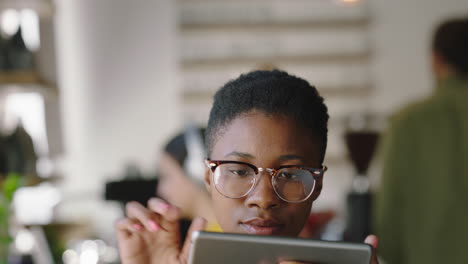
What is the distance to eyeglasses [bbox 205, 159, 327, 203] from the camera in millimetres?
653

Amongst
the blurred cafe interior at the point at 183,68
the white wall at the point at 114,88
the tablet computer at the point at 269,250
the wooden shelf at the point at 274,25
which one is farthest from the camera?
the wooden shelf at the point at 274,25

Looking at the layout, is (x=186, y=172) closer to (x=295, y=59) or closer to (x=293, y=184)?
(x=293, y=184)

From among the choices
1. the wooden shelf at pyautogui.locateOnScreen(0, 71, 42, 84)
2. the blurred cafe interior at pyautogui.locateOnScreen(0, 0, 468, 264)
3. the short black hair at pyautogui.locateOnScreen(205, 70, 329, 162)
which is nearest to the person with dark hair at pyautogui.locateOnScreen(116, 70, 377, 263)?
the short black hair at pyautogui.locateOnScreen(205, 70, 329, 162)

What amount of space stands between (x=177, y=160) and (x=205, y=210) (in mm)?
175

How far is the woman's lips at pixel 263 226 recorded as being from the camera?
660 mm

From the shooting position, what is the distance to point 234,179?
67cm

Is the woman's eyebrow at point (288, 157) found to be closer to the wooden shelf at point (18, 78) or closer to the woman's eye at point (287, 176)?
the woman's eye at point (287, 176)

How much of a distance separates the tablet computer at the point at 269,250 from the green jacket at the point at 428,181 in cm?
118

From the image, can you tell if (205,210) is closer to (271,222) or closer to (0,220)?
(0,220)

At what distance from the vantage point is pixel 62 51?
3137 mm

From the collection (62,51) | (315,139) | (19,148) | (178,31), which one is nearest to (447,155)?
(315,139)

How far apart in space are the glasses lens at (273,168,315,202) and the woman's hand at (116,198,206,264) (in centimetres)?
16

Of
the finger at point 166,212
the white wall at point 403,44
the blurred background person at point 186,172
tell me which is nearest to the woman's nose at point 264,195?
the finger at point 166,212

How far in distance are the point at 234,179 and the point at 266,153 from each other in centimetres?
5
